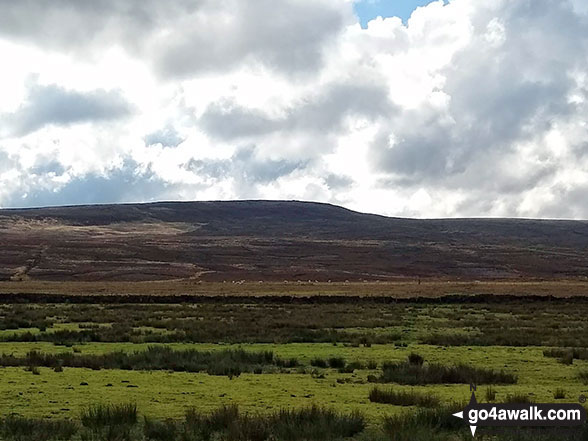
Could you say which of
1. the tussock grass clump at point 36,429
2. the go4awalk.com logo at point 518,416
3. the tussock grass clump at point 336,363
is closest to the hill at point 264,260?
the tussock grass clump at point 336,363

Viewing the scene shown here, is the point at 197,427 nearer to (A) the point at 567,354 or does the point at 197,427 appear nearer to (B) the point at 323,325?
(A) the point at 567,354

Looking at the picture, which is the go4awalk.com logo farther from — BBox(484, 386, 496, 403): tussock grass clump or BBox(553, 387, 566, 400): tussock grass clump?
BBox(553, 387, 566, 400): tussock grass clump

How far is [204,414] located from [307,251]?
150 meters

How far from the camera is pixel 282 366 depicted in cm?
2189

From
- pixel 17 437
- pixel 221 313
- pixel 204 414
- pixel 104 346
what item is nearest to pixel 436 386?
pixel 204 414

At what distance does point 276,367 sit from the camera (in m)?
21.7

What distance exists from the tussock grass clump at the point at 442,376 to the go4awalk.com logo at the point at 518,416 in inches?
204

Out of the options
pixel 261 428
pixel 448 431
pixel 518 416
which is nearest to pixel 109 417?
pixel 261 428

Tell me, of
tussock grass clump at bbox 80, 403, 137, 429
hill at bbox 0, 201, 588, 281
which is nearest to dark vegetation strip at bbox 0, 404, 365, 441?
tussock grass clump at bbox 80, 403, 137, 429

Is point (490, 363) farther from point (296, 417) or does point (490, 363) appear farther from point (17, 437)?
point (17, 437)

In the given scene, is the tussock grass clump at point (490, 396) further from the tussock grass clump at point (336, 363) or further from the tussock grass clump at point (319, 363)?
the tussock grass clump at point (319, 363)

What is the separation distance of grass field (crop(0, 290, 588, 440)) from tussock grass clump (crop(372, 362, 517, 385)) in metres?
0.17

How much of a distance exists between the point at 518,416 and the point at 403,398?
3231 mm

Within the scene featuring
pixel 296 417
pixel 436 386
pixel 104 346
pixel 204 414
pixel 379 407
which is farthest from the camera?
pixel 104 346
